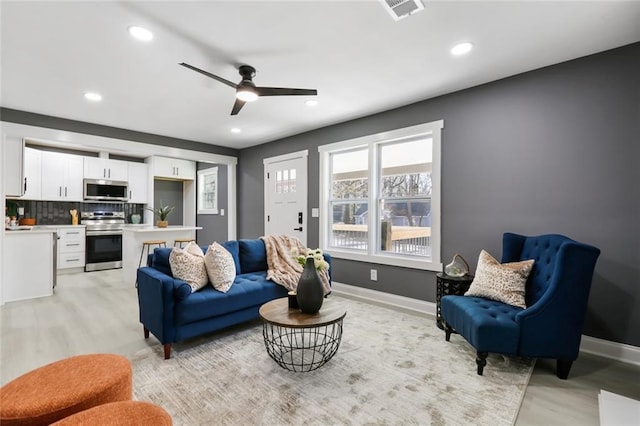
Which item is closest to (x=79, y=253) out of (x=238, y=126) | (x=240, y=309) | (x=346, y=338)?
(x=238, y=126)

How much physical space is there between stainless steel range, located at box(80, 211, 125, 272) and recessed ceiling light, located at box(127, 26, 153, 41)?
4848 mm

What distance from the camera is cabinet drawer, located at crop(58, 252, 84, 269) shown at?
18.5 feet

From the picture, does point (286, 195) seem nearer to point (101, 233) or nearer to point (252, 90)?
point (252, 90)

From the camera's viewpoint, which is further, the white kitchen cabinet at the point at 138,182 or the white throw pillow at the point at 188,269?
the white kitchen cabinet at the point at 138,182

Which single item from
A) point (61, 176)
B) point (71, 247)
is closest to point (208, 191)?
point (61, 176)

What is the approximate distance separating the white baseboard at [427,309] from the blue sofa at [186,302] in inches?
55.6

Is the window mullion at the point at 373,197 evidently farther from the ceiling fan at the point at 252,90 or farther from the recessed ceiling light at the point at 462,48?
the recessed ceiling light at the point at 462,48

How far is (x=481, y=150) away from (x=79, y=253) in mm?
7095

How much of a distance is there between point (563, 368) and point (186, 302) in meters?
2.92

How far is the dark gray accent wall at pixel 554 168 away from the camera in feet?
7.99

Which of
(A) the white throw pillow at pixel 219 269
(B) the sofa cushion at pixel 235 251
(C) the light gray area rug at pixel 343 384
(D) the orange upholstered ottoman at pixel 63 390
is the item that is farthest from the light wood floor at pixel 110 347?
(D) the orange upholstered ottoman at pixel 63 390

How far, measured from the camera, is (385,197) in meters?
4.09

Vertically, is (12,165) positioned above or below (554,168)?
above

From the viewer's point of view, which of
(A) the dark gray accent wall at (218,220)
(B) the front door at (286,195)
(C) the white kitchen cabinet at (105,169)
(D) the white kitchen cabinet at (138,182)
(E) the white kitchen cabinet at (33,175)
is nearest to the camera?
(B) the front door at (286,195)
